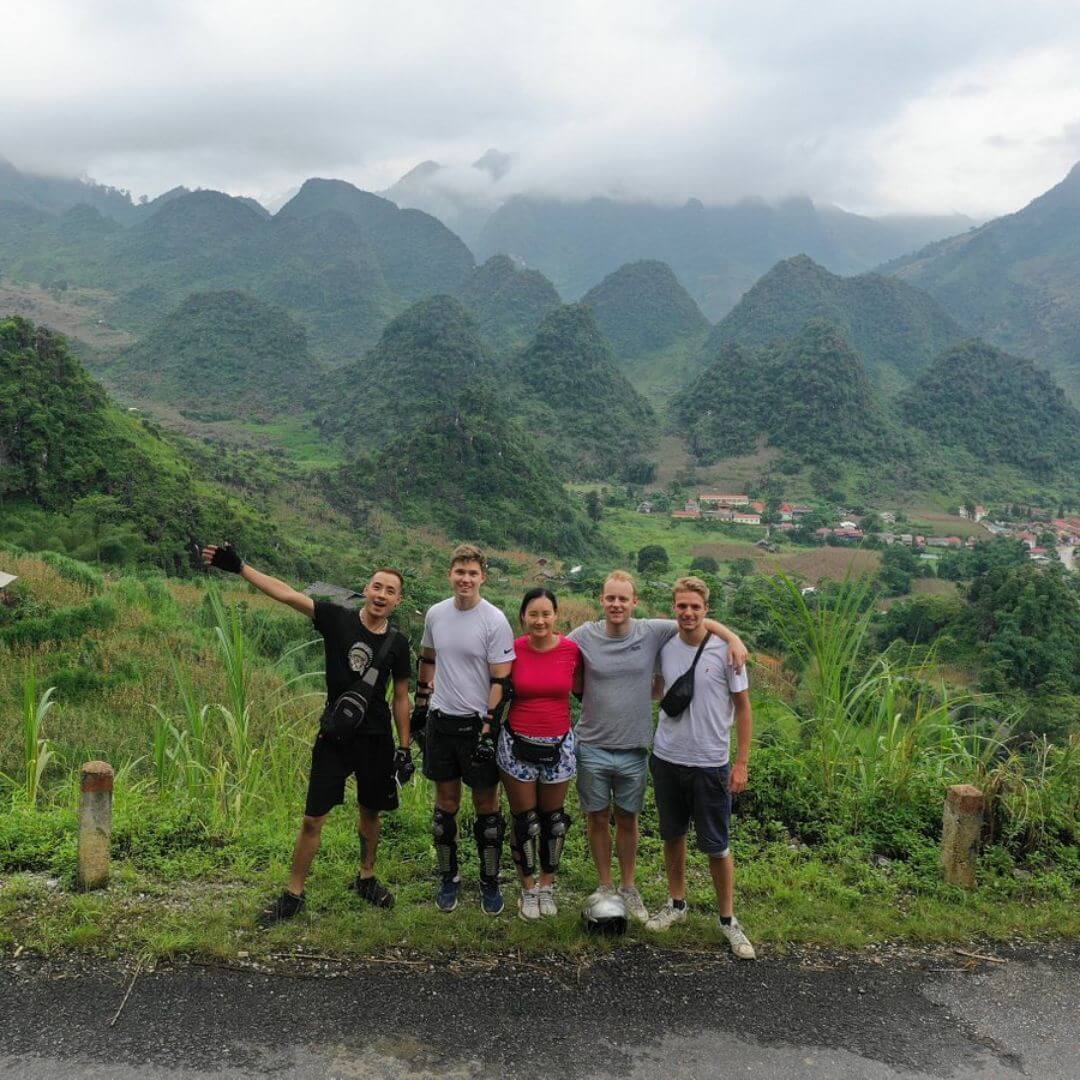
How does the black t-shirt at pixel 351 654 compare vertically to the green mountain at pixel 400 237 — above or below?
below

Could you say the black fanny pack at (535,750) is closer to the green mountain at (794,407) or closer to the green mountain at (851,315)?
the green mountain at (794,407)

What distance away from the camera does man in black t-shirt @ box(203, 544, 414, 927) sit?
10.3ft

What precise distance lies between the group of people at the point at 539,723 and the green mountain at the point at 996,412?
67.8 m

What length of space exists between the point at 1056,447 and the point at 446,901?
73280 millimetres

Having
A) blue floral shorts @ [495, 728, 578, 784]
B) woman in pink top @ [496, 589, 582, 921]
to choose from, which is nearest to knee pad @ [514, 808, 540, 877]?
woman in pink top @ [496, 589, 582, 921]

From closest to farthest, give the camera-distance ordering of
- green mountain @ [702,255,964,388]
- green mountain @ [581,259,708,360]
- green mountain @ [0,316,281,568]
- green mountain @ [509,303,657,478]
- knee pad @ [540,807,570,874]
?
1. knee pad @ [540,807,570,874]
2. green mountain @ [0,316,281,568]
3. green mountain @ [509,303,657,478]
4. green mountain @ [702,255,964,388]
5. green mountain @ [581,259,708,360]

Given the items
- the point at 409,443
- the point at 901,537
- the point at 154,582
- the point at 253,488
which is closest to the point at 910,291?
the point at 901,537

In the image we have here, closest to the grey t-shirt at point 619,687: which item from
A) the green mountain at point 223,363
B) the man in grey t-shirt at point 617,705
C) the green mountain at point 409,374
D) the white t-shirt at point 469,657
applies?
the man in grey t-shirt at point 617,705

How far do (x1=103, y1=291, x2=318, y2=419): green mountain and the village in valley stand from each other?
33991 millimetres

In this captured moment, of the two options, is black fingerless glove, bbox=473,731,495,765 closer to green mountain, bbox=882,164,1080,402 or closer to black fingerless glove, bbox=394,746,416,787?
black fingerless glove, bbox=394,746,416,787

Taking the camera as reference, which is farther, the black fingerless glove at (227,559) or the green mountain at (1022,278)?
the green mountain at (1022,278)

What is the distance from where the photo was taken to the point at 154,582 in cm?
1574

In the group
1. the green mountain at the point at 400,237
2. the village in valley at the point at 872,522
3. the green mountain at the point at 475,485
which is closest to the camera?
the green mountain at the point at 475,485

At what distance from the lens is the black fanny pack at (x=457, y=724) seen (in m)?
3.13
